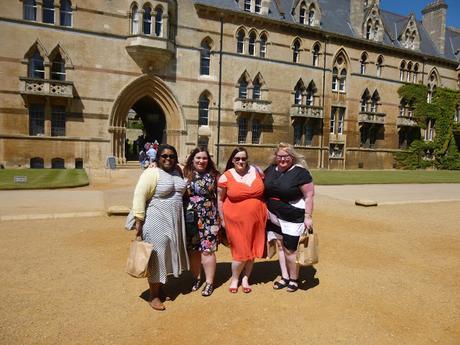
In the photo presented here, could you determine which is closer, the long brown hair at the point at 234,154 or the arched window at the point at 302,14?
the long brown hair at the point at 234,154

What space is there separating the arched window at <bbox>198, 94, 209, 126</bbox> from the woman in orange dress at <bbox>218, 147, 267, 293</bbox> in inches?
Result: 856

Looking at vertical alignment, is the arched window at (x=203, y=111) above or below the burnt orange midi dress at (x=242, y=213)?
above

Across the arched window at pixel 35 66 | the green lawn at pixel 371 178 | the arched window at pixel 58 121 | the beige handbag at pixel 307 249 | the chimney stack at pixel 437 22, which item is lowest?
the green lawn at pixel 371 178

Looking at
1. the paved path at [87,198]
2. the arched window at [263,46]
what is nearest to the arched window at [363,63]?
the arched window at [263,46]

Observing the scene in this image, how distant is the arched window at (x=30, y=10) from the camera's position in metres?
20.9

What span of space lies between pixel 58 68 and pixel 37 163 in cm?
584

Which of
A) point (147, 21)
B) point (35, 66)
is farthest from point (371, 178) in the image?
point (35, 66)

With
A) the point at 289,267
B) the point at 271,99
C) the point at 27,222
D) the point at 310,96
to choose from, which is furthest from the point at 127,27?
the point at 289,267

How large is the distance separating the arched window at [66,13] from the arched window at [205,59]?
865cm

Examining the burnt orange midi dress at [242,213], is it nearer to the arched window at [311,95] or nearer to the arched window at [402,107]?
the arched window at [311,95]

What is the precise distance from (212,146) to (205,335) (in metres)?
23.0

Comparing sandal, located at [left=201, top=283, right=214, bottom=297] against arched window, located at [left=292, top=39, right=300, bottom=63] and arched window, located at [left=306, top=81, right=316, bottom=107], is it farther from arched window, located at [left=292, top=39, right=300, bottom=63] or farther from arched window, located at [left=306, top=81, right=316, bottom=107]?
arched window, located at [left=306, top=81, right=316, bottom=107]

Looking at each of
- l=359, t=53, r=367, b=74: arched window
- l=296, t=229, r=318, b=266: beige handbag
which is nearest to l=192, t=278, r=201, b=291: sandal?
l=296, t=229, r=318, b=266: beige handbag

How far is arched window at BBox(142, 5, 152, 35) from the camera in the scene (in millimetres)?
23203
